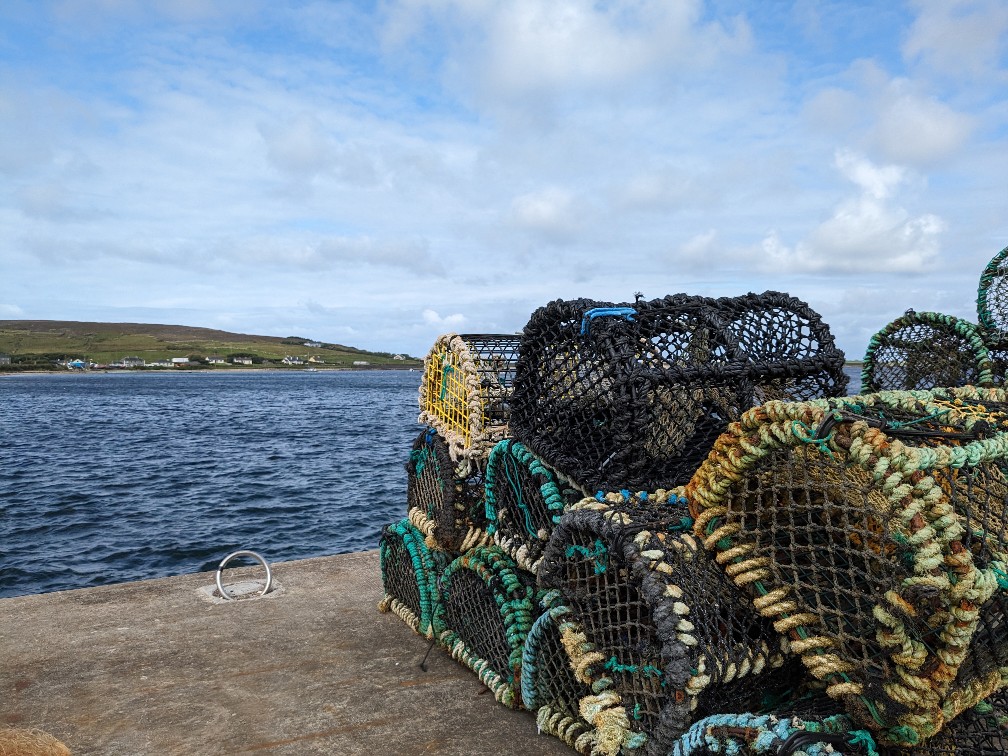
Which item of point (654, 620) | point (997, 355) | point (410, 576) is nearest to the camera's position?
point (654, 620)

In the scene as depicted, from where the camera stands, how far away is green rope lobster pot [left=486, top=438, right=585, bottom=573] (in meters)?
3.55

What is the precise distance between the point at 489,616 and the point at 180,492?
18.6 metres

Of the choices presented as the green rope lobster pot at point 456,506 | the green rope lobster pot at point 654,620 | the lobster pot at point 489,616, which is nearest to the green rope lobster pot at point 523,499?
the lobster pot at point 489,616

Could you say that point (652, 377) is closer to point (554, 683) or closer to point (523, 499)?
point (523, 499)

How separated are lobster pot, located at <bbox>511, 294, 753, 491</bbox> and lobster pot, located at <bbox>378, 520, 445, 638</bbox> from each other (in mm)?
1431

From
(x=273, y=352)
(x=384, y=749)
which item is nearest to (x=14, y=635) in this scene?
(x=384, y=749)

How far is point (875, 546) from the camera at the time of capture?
7.63ft

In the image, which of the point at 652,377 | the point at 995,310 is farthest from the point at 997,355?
the point at 652,377

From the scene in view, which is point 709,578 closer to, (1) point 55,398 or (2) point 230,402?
(2) point 230,402

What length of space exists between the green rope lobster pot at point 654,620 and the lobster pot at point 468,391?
1.37 metres

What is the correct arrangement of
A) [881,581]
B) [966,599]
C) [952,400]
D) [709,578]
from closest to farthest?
1. [966,599]
2. [881,581]
3. [709,578]
4. [952,400]

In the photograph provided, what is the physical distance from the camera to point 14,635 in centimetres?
504

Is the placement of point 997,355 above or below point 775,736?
above

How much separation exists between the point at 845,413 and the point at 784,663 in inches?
38.8
